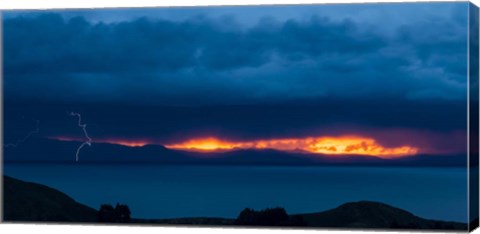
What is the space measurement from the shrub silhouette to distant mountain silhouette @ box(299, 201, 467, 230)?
1.91m

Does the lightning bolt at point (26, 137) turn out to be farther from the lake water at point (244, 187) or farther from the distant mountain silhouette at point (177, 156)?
the lake water at point (244, 187)

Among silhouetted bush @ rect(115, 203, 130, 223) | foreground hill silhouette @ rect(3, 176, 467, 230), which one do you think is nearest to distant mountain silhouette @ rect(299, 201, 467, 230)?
foreground hill silhouette @ rect(3, 176, 467, 230)

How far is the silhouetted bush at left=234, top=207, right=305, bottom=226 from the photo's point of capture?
518 inches

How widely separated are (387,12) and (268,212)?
234 cm

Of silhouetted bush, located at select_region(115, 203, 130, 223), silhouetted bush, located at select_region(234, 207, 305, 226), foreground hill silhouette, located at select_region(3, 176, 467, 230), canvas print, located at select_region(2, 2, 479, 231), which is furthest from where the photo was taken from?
silhouetted bush, located at select_region(115, 203, 130, 223)

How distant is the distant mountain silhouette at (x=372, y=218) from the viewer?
12867 millimetres

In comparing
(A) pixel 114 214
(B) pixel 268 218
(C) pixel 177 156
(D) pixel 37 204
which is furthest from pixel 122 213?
(B) pixel 268 218

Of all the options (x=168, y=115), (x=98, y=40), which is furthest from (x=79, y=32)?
(x=168, y=115)

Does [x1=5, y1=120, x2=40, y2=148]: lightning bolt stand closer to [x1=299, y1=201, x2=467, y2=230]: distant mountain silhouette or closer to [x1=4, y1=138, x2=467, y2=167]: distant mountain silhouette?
[x1=4, y1=138, x2=467, y2=167]: distant mountain silhouette

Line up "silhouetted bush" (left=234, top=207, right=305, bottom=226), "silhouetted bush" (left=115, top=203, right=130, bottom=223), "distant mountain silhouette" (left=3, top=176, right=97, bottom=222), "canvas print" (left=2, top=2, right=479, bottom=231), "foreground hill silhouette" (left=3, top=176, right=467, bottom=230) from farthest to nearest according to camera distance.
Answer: "distant mountain silhouette" (left=3, top=176, right=97, bottom=222)
"silhouetted bush" (left=115, top=203, right=130, bottom=223)
"silhouetted bush" (left=234, top=207, right=305, bottom=226)
"foreground hill silhouette" (left=3, top=176, right=467, bottom=230)
"canvas print" (left=2, top=2, right=479, bottom=231)

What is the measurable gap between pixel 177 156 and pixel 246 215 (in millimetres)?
960

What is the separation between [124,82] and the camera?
531 inches

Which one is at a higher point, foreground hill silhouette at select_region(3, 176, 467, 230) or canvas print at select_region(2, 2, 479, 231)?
canvas print at select_region(2, 2, 479, 231)

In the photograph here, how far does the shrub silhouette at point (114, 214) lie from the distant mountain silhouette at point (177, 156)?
48cm
